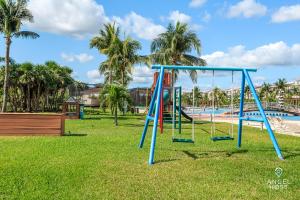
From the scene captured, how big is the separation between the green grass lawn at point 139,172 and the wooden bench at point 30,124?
202 cm

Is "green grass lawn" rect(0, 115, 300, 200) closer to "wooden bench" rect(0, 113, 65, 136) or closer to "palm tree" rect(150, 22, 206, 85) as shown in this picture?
"wooden bench" rect(0, 113, 65, 136)

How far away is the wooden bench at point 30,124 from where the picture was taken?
11.5 metres

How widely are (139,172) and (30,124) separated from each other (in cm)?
673

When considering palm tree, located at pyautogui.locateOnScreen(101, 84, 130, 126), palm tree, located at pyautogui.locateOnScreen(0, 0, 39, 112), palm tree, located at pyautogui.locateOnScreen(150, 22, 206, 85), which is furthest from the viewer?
palm tree, located at pyautogui.locateOnScreen(150, 22, 206, 85)

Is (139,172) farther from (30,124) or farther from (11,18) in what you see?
(11,18)

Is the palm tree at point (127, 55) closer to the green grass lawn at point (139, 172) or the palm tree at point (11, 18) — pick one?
the palm tree at point (11, 18)

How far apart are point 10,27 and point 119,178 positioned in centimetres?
2210

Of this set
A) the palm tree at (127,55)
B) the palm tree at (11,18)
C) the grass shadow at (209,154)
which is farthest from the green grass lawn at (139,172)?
the palm tree at (127,55)

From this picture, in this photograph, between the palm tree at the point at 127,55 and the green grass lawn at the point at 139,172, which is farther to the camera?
the palm tree at the point at 127,55

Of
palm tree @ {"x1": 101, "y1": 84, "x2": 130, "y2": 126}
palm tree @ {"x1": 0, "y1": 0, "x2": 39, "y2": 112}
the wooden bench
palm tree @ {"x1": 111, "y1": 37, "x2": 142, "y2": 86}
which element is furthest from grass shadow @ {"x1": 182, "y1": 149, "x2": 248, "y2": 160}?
palm tree @ {"x1": 111, "y1": 37, "x2": 142, "y2": 86}

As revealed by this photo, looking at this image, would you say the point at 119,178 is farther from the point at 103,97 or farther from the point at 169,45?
the point at 169,45

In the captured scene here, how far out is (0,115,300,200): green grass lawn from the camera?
4844 mm

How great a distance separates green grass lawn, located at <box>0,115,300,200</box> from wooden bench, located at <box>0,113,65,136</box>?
2018mm

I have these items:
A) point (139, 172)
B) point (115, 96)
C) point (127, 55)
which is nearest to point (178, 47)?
point (127, 55)
